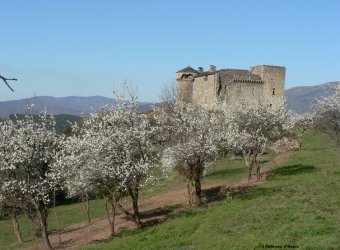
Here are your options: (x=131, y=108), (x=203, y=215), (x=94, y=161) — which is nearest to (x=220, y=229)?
(x=203, y=215)

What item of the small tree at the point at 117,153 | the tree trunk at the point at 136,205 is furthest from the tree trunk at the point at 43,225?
the tree trunk at the point at 136,205

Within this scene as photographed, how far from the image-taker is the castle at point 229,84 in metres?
85.3

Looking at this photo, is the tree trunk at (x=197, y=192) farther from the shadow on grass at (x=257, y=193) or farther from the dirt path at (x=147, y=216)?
the shadow on grass at (x=257, y=193)

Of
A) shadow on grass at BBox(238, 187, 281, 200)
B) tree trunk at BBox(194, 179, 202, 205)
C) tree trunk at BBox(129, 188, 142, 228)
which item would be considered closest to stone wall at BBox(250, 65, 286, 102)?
shadow on grass at BBox(238, 187, 281, 200)

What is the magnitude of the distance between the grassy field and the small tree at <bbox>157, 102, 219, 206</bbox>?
323 centimetres

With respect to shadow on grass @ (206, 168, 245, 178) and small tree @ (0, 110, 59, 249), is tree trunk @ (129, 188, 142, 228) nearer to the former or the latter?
small tree @ (0, 110, 59, 249)

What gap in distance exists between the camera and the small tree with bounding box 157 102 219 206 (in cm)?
3039

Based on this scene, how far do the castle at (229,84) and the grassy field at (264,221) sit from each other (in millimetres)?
45604

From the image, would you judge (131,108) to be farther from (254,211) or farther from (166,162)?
(254,211)

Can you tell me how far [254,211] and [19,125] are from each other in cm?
1516

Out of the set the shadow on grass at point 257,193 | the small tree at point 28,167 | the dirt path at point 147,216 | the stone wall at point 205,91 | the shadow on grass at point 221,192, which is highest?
the stone wall at point 205,91

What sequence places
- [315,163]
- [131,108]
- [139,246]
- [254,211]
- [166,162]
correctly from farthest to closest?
[315,163]
[166,162]
[131,108]
[254,211]
[139,246]

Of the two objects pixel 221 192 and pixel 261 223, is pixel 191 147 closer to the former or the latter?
pixel 221 192

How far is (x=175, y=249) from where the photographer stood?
1827 centimetres
